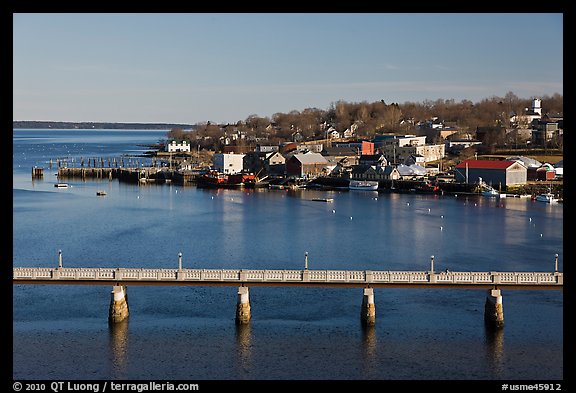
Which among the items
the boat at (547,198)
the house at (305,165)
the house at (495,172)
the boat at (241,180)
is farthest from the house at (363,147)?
the boat at (547,198)

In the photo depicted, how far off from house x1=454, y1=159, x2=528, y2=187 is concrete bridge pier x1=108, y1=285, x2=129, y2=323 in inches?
1648

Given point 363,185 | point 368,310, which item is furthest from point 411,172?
point 368,310

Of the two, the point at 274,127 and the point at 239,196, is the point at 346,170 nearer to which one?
the point at 239,196

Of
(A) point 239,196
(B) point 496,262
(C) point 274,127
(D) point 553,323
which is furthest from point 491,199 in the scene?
(C) point 274,127

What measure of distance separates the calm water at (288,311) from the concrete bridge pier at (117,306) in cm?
22

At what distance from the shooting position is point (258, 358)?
16844mm

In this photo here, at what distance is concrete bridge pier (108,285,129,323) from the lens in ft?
63.3

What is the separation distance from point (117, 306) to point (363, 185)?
142ft

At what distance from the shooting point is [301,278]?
1912cm

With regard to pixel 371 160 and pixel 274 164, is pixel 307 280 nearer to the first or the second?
pixel 274 164

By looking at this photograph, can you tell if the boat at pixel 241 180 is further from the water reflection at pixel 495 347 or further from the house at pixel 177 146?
the water reflection at pixel 495 347
